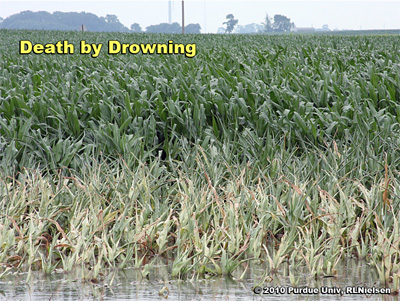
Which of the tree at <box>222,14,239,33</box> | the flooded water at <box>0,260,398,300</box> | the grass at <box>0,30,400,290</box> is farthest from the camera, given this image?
the tree at <box>222,14,239,33</box>

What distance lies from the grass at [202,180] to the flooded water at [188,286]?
0.27ft

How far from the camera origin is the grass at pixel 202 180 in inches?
121

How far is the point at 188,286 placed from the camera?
107 inches

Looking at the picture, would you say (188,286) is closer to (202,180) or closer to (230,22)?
(202,180)

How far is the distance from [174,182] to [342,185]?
142cm

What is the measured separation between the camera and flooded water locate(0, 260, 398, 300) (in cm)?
259

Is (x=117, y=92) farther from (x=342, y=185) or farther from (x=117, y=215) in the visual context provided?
(x=342, y=185)

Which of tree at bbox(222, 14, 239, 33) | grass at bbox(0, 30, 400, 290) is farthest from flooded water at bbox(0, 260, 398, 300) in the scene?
tree at bbox(222, 14, 239, 33)

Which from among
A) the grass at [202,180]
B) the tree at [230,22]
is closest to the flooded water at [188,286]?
the grass at [202,180]

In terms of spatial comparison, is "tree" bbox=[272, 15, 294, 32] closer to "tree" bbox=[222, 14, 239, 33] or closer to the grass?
"tree" bbox=[222, 14, 239, 33]

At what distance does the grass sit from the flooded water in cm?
8

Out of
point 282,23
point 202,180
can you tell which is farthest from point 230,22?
point 202,180

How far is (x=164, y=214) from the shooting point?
348 centimetres

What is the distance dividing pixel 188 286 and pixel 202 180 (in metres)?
1.46
